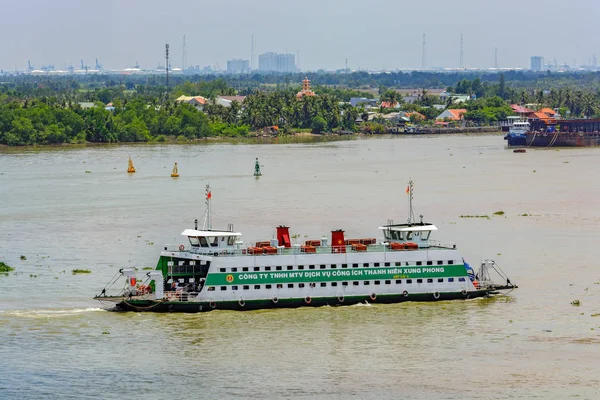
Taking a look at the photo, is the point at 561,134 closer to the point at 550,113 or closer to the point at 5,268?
the point at 550,113

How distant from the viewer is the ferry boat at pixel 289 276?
39.4 metres

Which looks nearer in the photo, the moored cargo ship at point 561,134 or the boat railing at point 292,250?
the boat railing at point 292,250

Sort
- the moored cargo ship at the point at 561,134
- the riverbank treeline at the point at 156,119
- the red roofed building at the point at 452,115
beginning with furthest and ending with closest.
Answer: the red roofed building at the point at 452,115
the moored cargo ship at the point at 561,134
the riverbank treeline at the point at 156,119

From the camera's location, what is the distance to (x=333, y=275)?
40094 mm

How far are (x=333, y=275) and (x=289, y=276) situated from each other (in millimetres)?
1547

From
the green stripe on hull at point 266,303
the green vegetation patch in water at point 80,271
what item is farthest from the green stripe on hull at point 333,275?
the green vegetation patch in water at point 80,271

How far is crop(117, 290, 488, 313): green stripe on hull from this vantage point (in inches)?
1549

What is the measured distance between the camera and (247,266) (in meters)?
39.5

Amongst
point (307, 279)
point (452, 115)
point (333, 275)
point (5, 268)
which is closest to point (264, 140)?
point (452, 115)

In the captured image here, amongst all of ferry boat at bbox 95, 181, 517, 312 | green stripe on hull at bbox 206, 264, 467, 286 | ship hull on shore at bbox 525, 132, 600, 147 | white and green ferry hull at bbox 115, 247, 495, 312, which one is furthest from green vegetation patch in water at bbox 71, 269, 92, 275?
ship hull on shore at bbox 525, 132, 600, 147

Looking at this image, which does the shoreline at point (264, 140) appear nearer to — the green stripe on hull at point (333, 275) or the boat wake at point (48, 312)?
the boat wake at point (48, 312)

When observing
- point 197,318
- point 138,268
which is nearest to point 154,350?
point 197,318

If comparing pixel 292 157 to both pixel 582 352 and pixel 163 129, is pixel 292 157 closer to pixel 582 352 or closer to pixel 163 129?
pixel 163 129

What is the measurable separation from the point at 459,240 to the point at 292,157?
61075 mm
